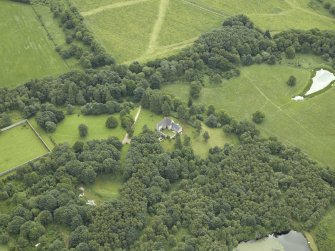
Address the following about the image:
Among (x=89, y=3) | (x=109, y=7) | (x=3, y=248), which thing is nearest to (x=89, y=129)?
(x=3, y=248)

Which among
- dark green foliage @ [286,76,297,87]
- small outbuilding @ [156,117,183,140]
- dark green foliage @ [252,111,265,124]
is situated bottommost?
small outbuilding @ [156,117,183,140]

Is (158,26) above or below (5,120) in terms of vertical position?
above

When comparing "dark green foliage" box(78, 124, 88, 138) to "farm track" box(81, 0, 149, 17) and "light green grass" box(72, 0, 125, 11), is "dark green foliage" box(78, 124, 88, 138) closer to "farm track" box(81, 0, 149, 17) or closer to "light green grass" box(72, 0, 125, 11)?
"farm track" box(81, 0, 149, 17)

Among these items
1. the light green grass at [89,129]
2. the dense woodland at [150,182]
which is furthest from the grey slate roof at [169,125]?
the light green grass at [89,129]

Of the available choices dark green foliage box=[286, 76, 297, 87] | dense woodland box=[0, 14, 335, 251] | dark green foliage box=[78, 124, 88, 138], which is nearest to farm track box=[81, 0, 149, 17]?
dense woodland box=[0, 14, 335, 251]

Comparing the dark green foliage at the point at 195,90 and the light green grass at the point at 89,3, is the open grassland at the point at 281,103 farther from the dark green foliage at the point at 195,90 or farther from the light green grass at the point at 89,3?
the light green grass at the point at 89,3

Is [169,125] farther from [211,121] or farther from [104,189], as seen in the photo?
[104,189]
